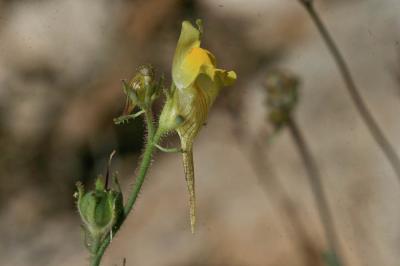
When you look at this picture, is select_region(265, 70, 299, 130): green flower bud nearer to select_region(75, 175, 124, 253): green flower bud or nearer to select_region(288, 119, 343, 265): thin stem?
select_region(288, 119, 343, 265): thin stem

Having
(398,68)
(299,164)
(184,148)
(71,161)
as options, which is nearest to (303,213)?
(299,164)

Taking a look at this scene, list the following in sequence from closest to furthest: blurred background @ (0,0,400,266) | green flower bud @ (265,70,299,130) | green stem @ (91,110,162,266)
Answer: green stem @ (91,110,162,266)
green flower bud @ (265,70,299,130)
blurred background @ (0,0,400,266)

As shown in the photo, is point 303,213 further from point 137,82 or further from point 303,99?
point 137,82

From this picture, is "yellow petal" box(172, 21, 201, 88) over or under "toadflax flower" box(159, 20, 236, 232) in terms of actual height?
over

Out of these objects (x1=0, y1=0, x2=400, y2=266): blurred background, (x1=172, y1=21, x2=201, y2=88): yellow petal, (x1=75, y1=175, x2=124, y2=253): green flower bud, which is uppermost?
(x1=0, y1=0, x2=400, y2=266): blurred background

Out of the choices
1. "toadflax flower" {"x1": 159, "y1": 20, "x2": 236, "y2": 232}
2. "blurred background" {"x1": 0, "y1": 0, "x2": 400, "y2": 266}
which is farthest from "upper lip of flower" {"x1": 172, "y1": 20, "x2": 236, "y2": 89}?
"blurred background" {"x1": 0, "y1": 0, "x2": 400, "y2": 266}

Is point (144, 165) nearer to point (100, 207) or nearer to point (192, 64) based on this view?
point (100, 207)

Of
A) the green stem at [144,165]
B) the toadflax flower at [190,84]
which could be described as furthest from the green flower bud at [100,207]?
the toadflax flower at [190,84]
